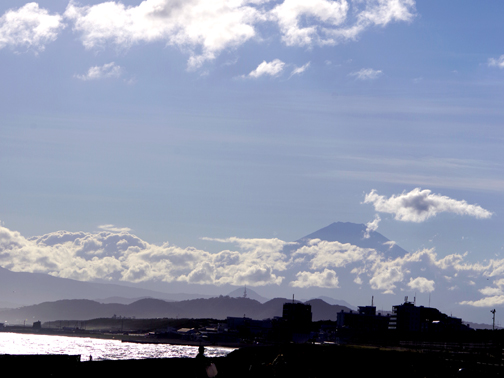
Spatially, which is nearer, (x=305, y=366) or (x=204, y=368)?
(x=204, y=368)

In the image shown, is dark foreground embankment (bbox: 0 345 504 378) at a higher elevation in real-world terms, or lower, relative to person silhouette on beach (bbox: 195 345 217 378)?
lower

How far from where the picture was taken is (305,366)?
9206cm

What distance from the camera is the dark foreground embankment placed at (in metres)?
62.6

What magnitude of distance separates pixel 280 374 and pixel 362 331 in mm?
125994

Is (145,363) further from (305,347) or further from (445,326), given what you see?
(445,326)

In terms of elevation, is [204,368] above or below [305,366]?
above

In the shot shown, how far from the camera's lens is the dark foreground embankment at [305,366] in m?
62.6

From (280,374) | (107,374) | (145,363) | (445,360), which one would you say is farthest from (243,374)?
(445,360)

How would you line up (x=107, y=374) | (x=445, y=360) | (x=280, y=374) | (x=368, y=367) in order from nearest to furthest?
(x=107, y=374) < (x=280, y=374) < (x=445, y=360) < (x=368, y=367)

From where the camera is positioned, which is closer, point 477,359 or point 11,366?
point 11,366

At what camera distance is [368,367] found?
88.8m

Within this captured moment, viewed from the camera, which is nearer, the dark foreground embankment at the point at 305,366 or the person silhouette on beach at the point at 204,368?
the person silhouette on beach at the point at 204,368

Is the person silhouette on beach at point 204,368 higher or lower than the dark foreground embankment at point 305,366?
higher

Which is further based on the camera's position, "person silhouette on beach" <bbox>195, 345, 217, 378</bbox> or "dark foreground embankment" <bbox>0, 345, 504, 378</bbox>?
"dark foreground embankment" <bbox>0, 345, 504, 378</bbox>
